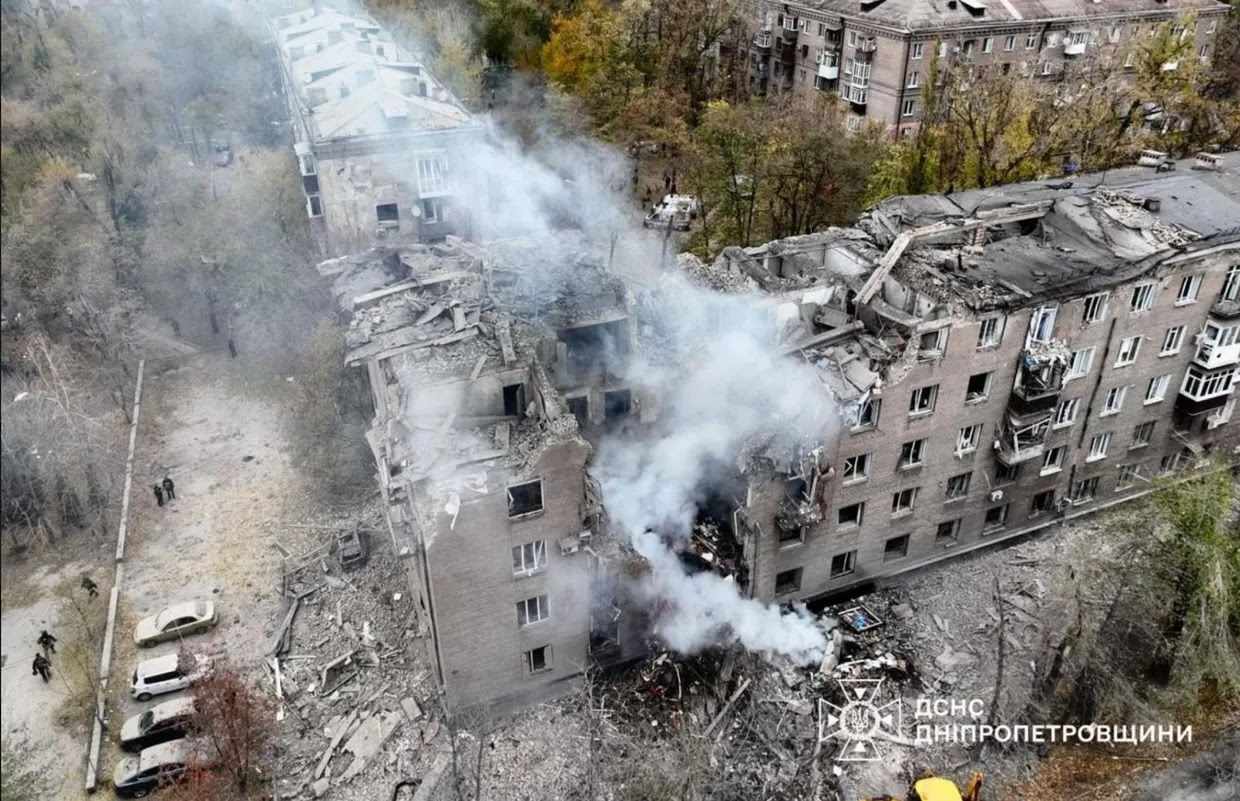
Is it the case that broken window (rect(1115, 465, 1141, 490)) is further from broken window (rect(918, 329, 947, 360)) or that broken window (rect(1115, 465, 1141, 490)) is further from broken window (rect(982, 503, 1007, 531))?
broken window (rect(918, 329, 947, 360))

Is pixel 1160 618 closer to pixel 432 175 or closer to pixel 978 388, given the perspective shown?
pixel 978 388

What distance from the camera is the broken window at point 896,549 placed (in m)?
27.2

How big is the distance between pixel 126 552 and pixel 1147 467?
116 feet

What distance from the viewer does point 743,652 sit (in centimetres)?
2419

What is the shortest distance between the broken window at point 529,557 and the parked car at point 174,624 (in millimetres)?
12015

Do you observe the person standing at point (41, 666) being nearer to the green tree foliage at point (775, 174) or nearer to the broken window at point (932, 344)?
the broken window at point (932, 344)

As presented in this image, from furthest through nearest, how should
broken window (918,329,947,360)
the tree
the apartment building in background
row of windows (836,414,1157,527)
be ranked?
the apartment building in background, row of windows (836,414,1157,527), broken window (918,329,947,360), the tree

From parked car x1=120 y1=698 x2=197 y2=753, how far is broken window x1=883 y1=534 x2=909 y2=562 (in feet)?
67.0

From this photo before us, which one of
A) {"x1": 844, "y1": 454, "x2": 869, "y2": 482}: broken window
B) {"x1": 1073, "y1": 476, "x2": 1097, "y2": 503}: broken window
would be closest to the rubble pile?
{"x1": 844, "y1": 454, "x2": 869, "y2": 482}: broken window

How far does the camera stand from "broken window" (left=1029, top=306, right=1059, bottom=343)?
79.5 ft

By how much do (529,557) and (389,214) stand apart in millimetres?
20892

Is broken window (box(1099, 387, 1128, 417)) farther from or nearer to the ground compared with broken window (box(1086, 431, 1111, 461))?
farther from the ground

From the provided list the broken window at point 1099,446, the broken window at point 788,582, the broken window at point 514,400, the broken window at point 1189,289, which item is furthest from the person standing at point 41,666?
the broken window at point 1189,289

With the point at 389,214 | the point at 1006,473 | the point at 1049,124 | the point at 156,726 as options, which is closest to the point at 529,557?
the point at 156,726
